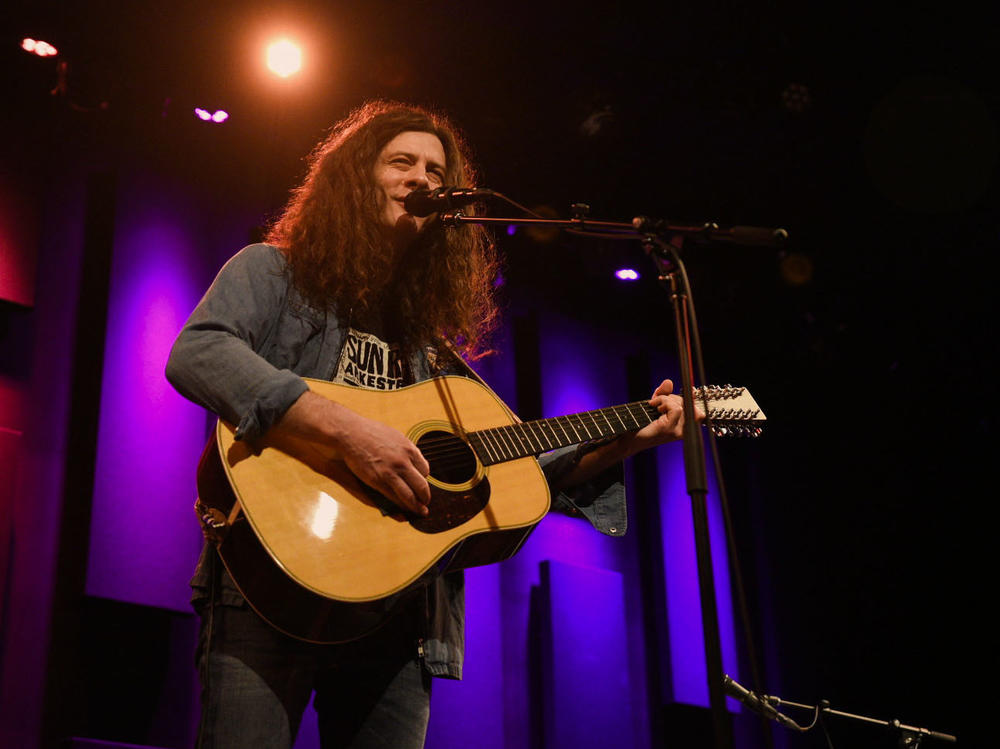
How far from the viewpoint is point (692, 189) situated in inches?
221

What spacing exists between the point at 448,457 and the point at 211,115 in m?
2.85

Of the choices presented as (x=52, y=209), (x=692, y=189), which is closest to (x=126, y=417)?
(x=52, y=209)

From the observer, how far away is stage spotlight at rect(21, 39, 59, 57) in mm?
4047

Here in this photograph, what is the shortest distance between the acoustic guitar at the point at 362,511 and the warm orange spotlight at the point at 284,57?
8.25 feet

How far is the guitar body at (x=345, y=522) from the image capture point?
2027 millimetres

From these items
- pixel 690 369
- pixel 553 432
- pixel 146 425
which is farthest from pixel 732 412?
pixel 146 425

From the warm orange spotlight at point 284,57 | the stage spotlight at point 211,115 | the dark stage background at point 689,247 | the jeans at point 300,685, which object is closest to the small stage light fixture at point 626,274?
the dark stage background at point 689,247

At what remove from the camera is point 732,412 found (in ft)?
9.45

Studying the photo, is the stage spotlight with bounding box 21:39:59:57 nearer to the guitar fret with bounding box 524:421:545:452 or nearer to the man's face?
the man's face

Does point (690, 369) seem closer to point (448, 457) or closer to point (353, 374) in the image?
point (448, 457)

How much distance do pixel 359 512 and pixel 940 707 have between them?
17.7ft

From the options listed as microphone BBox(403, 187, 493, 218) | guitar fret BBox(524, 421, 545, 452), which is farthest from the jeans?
microphone BBox(403, 187, 493, 218)

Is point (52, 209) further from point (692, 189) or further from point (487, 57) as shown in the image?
point (692, 189)

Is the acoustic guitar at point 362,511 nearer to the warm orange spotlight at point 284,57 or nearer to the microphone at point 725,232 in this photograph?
the microphone at point 725,232
